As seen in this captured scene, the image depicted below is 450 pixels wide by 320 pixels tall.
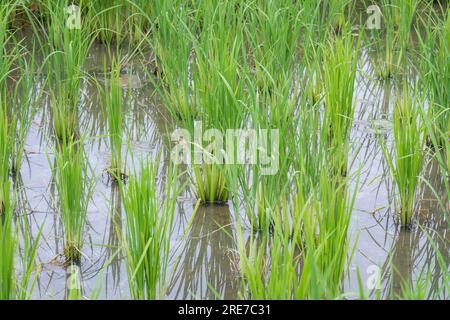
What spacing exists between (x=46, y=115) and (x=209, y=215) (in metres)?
1.19

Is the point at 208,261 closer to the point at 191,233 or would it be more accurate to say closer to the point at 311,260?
the point at 191,233

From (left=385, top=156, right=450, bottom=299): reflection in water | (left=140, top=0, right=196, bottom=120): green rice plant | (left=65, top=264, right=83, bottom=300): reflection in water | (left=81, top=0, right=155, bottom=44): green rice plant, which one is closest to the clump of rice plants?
(left=140, top=0, right=196, bottom=120): green rice plant

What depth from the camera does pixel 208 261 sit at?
295cm

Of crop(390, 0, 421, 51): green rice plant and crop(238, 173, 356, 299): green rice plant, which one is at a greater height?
crop(390, 0, 421, 51): green rice plant

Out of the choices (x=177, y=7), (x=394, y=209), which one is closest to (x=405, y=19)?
(x=177, y=7)

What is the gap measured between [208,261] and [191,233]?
190 millimetres

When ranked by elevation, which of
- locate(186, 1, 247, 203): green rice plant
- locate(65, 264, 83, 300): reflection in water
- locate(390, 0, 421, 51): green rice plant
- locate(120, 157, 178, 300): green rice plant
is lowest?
locate(65, 264, 83, 300): reflection in water

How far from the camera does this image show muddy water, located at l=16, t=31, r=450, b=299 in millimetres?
2777

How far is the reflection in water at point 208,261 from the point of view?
9.06 feet

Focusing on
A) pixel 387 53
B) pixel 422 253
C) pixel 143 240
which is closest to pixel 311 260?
pixel 143 240

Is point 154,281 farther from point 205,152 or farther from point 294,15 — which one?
point 294,15

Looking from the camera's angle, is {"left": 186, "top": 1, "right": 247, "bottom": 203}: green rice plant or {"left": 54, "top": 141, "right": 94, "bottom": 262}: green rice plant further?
{"left": 186, "top": 1, "right": 247, "bottom": 203}: green rice plant

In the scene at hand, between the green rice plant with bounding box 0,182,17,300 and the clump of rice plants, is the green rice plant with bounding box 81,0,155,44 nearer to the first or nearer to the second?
the clump of rice plants

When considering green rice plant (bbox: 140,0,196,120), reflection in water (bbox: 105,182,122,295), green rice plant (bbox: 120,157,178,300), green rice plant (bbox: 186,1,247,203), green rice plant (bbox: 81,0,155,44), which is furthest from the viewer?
green rice plant (bbox: 81,0,155,44)
